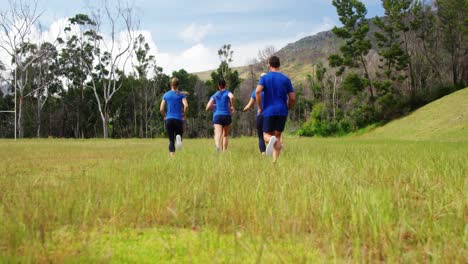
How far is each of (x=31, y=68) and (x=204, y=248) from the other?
213 ft

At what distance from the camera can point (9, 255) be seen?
2400 mm

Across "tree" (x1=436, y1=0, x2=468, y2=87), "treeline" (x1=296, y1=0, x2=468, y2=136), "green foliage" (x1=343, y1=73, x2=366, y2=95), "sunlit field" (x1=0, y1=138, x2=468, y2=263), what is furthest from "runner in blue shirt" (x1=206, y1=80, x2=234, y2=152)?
"tree" (x1=436, y1=0, x2=468, y2=87)

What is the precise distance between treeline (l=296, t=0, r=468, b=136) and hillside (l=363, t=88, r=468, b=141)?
12.8 feet

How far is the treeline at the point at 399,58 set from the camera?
4525 cm

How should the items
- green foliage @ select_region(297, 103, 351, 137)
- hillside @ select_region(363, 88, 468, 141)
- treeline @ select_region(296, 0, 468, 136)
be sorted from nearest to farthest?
hillside @ select_region(363, 88, 468, 141), treeline @ select_region(296, 0, 468, 136), green foliage @ select_region(297, 103, 351, 137)

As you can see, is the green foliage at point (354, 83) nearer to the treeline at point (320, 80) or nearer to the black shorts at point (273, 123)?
the treeline at point (320, 80)

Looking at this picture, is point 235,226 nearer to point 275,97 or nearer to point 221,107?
point 275,97

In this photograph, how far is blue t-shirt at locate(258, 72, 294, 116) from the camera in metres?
8.26

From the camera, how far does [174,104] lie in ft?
38.4

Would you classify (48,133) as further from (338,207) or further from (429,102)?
(338,207)

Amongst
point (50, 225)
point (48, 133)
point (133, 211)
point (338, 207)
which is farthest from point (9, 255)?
point (48, 133)

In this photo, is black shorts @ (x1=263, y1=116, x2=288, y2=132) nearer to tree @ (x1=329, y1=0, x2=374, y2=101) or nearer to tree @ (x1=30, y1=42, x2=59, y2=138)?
tree @ (x1=329, y1=0, x2=374, y2=101)

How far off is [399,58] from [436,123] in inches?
538

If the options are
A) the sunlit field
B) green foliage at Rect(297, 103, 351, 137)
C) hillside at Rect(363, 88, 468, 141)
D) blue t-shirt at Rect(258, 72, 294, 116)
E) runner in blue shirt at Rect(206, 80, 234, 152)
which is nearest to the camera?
the sunlit field
